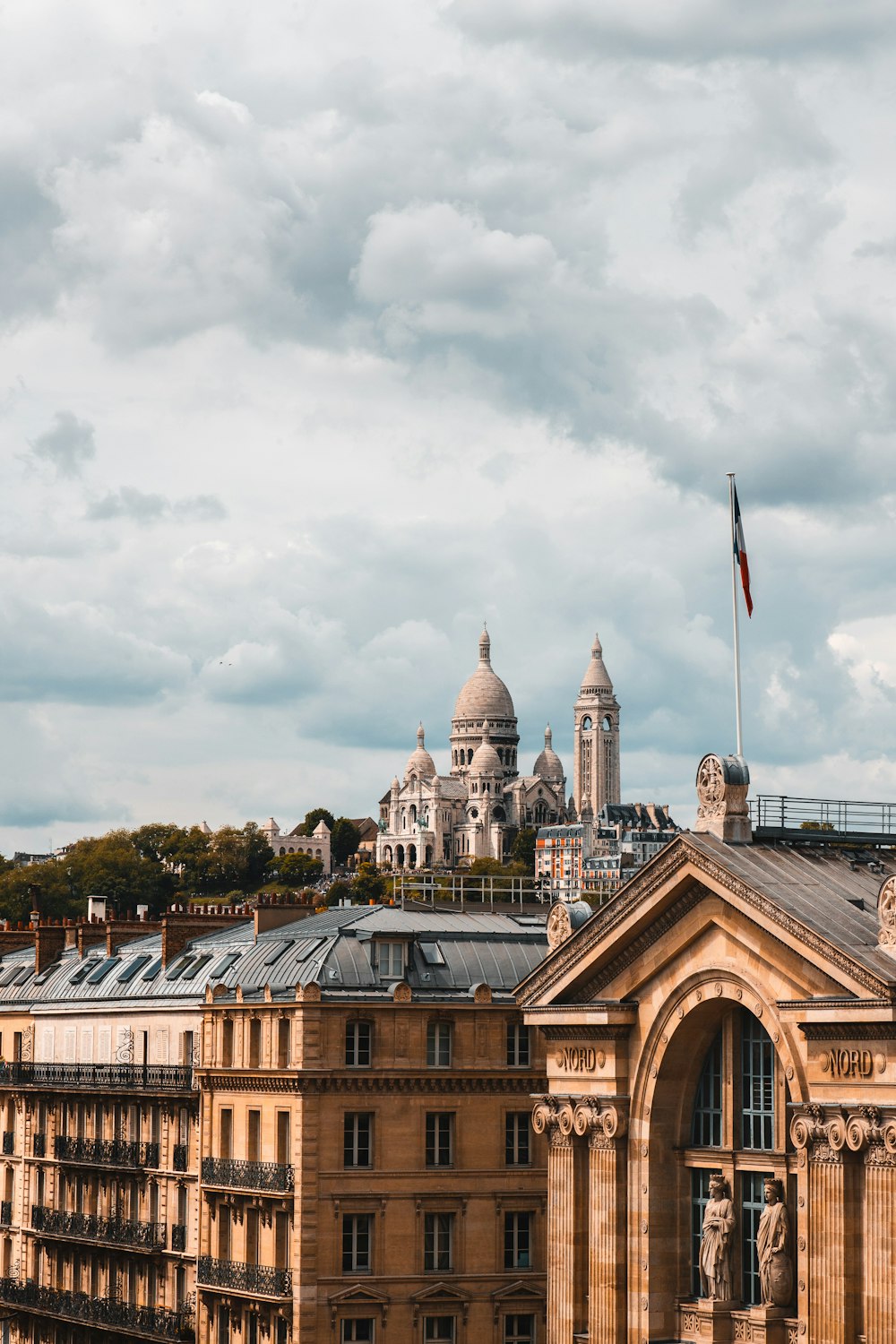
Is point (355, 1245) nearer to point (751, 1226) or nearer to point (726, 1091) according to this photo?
point (726, 1091)

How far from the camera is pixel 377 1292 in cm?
8462

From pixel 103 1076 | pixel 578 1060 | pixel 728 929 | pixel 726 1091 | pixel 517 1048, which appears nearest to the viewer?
pixel 728 929

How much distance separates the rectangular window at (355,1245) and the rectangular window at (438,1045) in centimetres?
579

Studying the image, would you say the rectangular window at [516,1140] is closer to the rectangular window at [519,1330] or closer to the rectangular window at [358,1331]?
the rectangular window at [519,1330]

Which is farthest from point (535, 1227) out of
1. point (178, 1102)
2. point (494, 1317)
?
point (178, 1102)

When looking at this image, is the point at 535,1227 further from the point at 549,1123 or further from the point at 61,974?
the point at 61,974

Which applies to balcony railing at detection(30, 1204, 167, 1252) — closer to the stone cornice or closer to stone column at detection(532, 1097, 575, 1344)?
the stone cornice

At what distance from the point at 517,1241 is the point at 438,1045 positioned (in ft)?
23.9

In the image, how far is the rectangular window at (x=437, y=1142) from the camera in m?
86.0

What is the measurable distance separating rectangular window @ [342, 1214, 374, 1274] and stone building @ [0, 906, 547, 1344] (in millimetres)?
68

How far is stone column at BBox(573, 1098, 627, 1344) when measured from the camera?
6831cm

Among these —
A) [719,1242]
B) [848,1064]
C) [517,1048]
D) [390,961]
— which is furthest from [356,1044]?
[848,1064]

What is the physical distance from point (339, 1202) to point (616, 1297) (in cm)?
1860

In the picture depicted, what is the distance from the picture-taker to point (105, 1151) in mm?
102375
